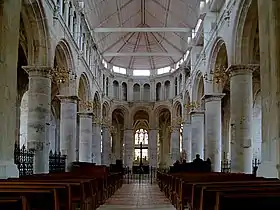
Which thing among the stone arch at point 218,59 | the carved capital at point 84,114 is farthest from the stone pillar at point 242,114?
the carved capital at point 84,114

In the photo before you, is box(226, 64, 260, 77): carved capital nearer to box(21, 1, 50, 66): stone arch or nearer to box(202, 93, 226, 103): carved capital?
box(202, 93, 226, 103): carved capital

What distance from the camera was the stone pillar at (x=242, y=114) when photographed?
17422 mm

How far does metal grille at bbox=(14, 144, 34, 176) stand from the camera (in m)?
14.3

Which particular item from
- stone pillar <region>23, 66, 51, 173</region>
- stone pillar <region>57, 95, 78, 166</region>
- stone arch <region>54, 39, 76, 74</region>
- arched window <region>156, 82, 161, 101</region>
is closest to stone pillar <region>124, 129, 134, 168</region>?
arched window <region>156, 82, 161, 101</region>

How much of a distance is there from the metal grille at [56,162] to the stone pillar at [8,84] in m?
8.85

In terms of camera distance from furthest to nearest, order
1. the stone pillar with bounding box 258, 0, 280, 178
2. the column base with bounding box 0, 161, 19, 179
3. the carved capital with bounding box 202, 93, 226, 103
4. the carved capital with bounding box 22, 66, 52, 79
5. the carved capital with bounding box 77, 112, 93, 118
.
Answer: the carved capital with bounding box 77, 112, 93, 118 < the carved capital with bounding box 202, 93, 226, 103 < the carved capital with bounding box 22, 66, 52, 79 < the column base with bounding box 0, 161, 19, 179 < the stone pillar with bounding box 258, 0, 280, 178

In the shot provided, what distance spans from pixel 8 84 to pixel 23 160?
5175mm

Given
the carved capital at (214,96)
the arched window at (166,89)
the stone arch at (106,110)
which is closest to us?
the carved capital at (214,96)

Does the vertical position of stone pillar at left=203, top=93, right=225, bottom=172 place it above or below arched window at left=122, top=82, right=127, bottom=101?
below

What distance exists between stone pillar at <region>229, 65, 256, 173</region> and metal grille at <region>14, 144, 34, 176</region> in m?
8.05

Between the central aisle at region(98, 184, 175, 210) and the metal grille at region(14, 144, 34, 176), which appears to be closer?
the central aisle at region(98, 184, 175, 210)

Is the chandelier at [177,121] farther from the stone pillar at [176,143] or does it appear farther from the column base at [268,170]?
the column base at [268,170]

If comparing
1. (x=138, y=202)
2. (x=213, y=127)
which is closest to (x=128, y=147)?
(x=213, y=127)

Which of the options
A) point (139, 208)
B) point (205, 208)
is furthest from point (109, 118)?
→ point (205, 208)
